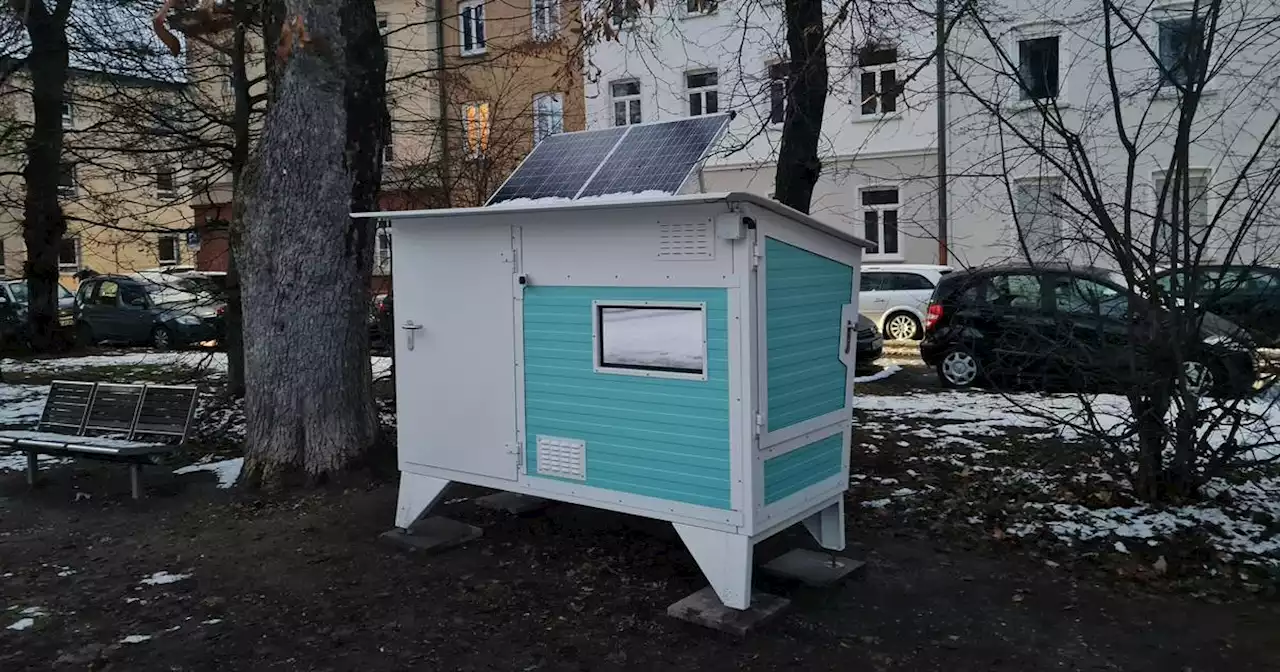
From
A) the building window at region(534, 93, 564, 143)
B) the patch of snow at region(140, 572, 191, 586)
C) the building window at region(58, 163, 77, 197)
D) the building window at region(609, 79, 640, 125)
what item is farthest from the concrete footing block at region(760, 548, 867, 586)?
the building window at region(609, 79, 640, 125)

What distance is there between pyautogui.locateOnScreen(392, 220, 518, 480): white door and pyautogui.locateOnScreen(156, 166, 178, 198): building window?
6.35 meters

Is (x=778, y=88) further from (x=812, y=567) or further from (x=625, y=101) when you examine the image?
(x=625, y=101)

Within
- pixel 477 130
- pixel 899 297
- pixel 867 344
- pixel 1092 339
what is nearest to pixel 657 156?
pixel 1092 339

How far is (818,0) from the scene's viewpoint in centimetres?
868

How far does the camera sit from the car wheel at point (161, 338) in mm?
20859

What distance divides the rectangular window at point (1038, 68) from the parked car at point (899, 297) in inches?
441

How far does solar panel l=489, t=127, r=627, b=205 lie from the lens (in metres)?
5.88

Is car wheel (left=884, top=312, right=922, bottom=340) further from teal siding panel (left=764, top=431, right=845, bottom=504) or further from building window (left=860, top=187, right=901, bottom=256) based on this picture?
teal siding panel (left=764, top=431, right=845, bottom=504)

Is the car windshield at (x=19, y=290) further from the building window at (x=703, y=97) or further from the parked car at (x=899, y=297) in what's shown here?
the parked car at (x=899, y=297)

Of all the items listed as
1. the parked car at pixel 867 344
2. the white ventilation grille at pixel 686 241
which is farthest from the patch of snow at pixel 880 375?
the white ventilation grille at pixel 686 241

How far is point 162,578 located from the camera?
5.51 m

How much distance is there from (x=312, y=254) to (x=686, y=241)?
330 centimetres

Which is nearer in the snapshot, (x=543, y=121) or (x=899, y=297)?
(x=543, y=121)

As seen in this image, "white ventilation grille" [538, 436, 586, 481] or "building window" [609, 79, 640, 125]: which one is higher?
"building window" [609, 79, 640, 125]
